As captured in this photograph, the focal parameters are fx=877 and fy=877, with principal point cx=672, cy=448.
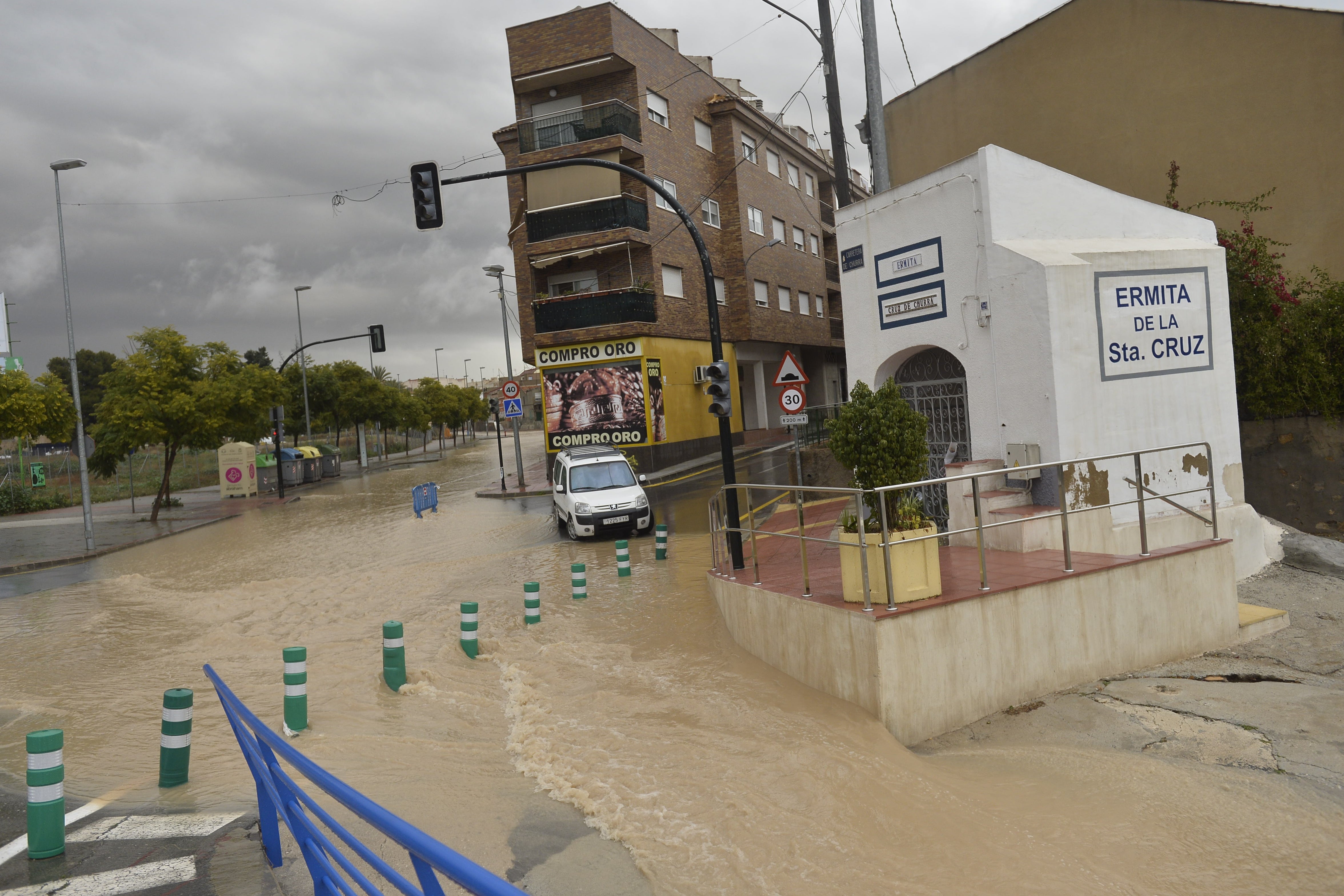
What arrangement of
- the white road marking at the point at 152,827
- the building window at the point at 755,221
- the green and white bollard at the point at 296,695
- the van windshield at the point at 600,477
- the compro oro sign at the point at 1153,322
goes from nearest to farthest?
the white road marking at the point at 152,827 → the green and white bollard at the point at 296,695 → the compro oro sign at the point at 1153,322 → the van windshield at the point at 600,477 → the building window at the point at 755,221

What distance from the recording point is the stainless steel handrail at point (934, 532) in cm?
657

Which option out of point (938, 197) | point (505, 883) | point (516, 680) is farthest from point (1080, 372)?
point (505, 883)

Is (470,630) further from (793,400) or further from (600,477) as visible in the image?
(600,477)

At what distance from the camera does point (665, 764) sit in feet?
19.1

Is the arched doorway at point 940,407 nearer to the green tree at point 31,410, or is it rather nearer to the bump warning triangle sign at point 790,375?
the bump warning triangle sign at point 790,375

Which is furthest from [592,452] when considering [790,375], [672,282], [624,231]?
[672,282]

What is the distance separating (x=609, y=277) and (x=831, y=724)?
25843mm

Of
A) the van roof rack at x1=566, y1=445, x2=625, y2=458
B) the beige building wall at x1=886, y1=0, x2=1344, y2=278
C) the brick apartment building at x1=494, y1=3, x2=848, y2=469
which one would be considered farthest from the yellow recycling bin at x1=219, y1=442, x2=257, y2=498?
the beige building wall at x1=886, y1=0, x2=1344, y2=278

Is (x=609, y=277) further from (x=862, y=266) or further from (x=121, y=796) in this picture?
(x=121, y=796)

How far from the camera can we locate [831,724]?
21.3 ft

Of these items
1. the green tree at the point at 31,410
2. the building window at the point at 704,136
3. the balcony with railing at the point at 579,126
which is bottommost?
Answer: the green tree at the point at 31,410

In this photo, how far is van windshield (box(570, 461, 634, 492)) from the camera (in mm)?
18234

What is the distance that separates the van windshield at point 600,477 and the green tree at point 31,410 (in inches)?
610

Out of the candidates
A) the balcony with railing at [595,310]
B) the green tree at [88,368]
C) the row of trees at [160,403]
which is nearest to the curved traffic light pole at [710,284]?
the balcony with railing at [595,310]
